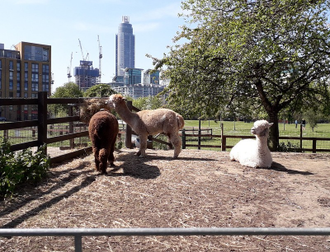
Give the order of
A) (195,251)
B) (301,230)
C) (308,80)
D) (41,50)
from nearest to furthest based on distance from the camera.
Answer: (301,230), (195,251), (308,80), (41,50)

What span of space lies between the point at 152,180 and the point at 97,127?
166 centimetres

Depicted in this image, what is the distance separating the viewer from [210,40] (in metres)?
13.3

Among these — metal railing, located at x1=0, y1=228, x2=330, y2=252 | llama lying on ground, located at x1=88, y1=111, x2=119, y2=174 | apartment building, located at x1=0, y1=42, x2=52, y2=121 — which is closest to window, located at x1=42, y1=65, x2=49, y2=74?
apartment building, located at x1=0, y1=42, x2=52, y2=121

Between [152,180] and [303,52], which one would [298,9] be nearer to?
[303,52]

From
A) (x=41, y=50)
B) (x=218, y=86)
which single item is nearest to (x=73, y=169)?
(x=218, y=86)

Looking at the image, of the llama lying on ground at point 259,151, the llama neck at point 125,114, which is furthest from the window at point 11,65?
the llama lying on ground at point 259,151

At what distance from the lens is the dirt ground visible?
12.1 feet

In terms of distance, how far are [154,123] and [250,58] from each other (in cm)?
453

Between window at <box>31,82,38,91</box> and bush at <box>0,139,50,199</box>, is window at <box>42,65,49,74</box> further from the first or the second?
bush at <box>0,139,50,199</box>

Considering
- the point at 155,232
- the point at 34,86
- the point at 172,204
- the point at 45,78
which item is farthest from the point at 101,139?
the point at 45,78

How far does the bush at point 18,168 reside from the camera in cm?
499

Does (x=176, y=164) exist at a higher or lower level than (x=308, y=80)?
lower

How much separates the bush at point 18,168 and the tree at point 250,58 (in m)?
7.39

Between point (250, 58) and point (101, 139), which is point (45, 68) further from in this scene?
point (101, 139)
